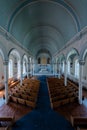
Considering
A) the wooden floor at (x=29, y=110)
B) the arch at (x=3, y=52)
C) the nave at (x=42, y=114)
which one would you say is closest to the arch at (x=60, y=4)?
the arch at (x=3, y=52)

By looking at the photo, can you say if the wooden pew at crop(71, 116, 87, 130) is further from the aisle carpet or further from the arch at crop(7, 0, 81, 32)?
the arch at crop(7, 0, 81, 32)

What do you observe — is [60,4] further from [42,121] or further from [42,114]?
[42,121]

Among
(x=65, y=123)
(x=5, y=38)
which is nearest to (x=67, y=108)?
(x=65, y=123)

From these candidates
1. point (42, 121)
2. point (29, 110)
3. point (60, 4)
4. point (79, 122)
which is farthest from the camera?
point (60, 4)

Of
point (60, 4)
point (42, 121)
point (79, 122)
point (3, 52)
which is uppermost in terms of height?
point (60, 4)

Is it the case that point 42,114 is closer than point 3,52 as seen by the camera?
Yes

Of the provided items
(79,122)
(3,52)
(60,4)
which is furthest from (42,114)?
(60,4)

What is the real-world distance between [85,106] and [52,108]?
7.96 feet

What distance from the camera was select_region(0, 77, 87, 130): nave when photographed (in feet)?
26.3

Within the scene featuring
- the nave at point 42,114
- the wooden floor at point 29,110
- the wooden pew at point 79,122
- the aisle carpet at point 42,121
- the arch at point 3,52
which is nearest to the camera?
the wooden pew at point 79,122

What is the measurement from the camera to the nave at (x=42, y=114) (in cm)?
801

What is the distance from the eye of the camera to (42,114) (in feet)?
31.7

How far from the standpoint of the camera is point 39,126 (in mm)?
7891

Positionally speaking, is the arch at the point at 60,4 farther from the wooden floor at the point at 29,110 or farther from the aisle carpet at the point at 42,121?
the aisle carpet at the point at 42,121
